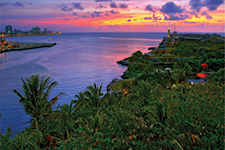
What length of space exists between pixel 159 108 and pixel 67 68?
59490 millimetres

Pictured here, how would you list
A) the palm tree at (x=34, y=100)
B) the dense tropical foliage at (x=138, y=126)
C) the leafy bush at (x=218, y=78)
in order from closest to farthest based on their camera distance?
1. the dense tropical foliage at (x=138, y=126)
2. the palm tree at (x=34, y=100)
3. the leafy bush at (x=218, y=78)

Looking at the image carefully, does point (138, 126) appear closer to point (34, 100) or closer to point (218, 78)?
point (34, 100)

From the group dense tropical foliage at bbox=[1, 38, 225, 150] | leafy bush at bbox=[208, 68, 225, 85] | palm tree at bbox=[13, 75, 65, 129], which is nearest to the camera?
dense tropical foliage at bbox=[1, 38, 225, 150]

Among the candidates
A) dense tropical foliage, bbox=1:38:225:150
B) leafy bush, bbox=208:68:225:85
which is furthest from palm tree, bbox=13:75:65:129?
leafy bush, bbox=208:68:225:85

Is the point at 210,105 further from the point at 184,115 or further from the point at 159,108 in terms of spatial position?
the point at 159,108

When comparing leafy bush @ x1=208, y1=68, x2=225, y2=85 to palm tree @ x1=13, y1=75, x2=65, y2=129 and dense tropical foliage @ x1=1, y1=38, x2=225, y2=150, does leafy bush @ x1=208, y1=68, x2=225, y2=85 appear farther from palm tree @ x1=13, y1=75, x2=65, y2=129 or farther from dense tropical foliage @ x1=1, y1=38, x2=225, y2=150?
palm tree @ x1=13, y1=75, x2=65, y2=129

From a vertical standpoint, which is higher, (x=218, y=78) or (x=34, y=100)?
(x=218, y=78)

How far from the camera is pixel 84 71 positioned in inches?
2608

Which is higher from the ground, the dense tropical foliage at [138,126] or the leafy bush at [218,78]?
the leafy bush at [218,78]

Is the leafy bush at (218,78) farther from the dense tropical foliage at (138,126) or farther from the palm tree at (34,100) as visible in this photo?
the palm tree at (34,100)

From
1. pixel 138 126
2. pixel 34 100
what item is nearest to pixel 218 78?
pixel 138 126

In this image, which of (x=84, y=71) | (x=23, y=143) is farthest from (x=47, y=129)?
(x=84, y=71)

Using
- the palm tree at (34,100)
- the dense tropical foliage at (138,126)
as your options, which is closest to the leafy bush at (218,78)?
the dense tropical foliage at (138,126)

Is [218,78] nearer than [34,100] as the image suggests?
No
